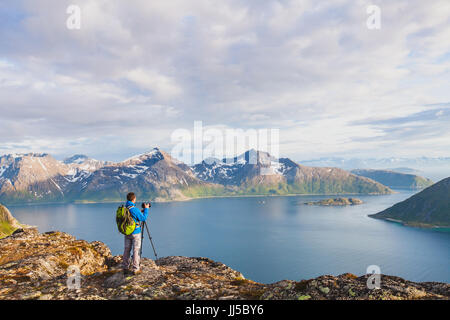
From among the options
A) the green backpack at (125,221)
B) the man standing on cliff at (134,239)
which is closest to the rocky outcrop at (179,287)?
the man standing on cliff at (134,239)

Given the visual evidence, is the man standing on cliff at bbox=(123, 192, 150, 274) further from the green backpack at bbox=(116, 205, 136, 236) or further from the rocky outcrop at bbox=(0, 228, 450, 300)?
the rocky outcrop at bbox=(0, 228, 450, 300)

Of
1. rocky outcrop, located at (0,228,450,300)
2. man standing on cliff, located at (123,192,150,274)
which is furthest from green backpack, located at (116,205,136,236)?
rocky outcrop, located at (0,228,450,300)

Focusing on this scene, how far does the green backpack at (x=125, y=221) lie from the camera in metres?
16.0

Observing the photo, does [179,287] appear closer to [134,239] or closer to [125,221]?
[134,239]

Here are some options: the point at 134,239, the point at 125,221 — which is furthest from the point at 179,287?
the point at 125,221

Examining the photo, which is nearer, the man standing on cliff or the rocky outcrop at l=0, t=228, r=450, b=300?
the rocky outcrop at l=0, t=228, r=450, b=300

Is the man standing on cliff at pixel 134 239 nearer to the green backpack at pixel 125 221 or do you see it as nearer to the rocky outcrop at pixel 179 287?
the green backpack at pixel 125 221

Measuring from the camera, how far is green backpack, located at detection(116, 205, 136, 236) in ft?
52.5

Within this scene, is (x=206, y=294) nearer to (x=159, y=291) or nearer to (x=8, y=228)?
(x=159, y=291)
